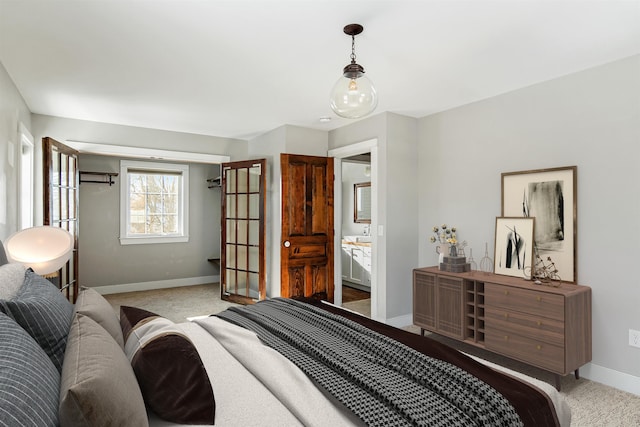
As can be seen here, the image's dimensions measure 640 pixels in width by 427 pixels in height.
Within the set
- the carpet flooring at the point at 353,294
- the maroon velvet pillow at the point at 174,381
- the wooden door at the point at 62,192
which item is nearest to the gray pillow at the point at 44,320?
the maroon velvet pillow at the point at 174,381

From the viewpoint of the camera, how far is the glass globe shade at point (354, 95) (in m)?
2.27

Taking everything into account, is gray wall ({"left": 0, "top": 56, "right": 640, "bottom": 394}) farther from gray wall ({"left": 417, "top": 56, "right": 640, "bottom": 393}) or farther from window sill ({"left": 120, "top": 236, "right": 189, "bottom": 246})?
window sill ({"left": 120, "top": 236, "right": 189, "bottom": 246})

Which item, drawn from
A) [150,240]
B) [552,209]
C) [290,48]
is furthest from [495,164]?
[150,240]

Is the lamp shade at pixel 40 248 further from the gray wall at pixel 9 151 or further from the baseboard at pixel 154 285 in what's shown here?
the baseboard at pixel 154 285

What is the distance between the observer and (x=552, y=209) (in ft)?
10.6

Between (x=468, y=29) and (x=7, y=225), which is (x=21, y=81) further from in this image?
(x=468, y=29)

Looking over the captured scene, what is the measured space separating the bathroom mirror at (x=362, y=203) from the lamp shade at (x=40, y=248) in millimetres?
4645

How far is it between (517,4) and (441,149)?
2185 millimetres

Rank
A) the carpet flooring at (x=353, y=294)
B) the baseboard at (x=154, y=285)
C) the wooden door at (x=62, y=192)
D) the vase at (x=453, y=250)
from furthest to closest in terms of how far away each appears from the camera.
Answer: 1. the baseboard at (x=154, y=285)
2. the carpet flooring at (x=353, y=294)
3. the vase at (x=453, y=250)
4. the wooden door at (x=62, y=192)

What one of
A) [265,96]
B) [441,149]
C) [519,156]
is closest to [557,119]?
[519,156]

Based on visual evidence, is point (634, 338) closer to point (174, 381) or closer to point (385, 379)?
point (385, 379)

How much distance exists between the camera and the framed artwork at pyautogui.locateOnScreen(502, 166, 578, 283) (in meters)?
3.11

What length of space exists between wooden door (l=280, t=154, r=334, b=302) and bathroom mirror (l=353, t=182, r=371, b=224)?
1632 mm

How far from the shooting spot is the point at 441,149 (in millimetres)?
4238
